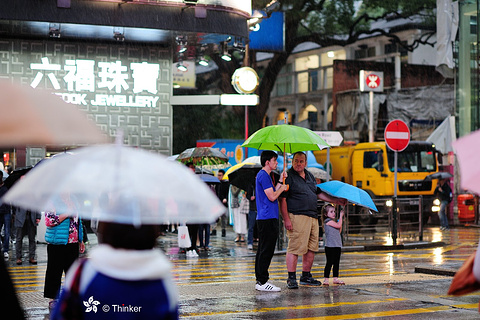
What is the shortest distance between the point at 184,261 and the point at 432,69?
3132cm

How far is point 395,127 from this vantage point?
19281 mm

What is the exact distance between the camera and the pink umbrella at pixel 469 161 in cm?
380

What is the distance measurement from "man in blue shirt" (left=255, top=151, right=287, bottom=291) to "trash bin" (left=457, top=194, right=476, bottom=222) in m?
19.0

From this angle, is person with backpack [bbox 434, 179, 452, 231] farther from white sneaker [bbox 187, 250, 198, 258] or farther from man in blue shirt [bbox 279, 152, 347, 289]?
man in blue shirt [bbox 279, 152, 347, 289]

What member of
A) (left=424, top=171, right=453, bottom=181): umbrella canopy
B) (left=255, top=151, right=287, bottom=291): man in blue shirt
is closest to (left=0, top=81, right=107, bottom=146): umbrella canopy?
(left=255, top=151, right=287, bottom=291): man in blue shirt

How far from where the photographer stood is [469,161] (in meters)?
3.89

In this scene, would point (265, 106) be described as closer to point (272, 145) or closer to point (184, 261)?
point (184, 261)

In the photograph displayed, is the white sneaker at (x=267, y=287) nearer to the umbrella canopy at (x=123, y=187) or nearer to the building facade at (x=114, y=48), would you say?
the umbrella canopy at (x=123, y=187)

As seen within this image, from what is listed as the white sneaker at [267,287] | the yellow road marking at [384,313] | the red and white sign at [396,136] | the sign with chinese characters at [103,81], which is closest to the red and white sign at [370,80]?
the sign with chinese characters at [103,81]

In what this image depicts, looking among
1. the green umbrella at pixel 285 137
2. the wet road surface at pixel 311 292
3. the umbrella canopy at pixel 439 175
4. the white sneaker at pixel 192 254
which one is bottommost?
the wet road surface at pixel 311 292

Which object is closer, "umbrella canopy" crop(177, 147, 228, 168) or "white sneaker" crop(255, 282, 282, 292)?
"white sneaker" crop(255, 282, 282, 292)

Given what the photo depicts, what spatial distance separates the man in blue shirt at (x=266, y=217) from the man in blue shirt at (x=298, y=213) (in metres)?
0.18

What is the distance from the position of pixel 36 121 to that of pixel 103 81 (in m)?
19.5

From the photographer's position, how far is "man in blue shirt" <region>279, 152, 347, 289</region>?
35.3ft
